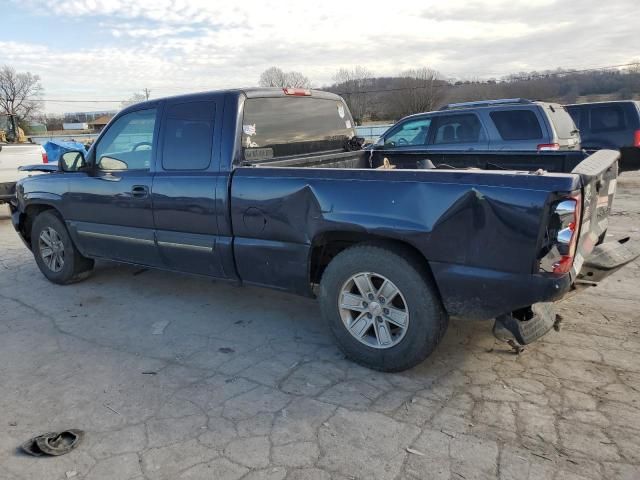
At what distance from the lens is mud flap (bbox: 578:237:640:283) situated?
326cm

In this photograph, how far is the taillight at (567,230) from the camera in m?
2.62

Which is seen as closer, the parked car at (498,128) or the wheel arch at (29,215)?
the wheel arch at (29,215)

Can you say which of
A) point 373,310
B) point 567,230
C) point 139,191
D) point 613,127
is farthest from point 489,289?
point 613,127

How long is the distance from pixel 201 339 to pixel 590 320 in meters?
3.16

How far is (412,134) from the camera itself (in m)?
9.12

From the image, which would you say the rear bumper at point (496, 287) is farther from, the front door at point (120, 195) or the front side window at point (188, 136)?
the front door at point (120, 195)

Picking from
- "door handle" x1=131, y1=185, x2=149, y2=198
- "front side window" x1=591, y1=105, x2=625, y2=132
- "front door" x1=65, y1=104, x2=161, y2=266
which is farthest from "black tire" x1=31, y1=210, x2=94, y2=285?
"front side window" x1=591, y1=105, x2=625, y2=132

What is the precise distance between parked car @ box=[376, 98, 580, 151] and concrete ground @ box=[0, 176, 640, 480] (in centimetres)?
369

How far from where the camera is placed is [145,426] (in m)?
2.94

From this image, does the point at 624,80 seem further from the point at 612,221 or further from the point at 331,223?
the point at 331,223

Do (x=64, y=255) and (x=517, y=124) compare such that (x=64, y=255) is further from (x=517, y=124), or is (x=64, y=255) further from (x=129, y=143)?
(x=517, y=124)

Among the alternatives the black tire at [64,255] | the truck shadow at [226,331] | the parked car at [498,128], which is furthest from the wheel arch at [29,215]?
the parked car at [498,128]

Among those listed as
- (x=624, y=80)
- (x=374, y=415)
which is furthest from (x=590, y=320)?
(x=624, y=80)

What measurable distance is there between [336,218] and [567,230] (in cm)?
137
